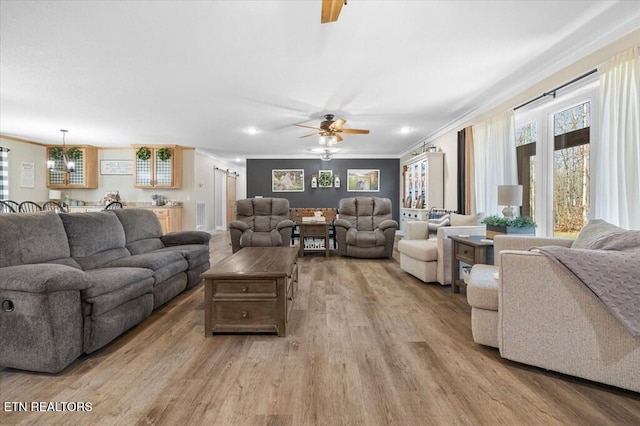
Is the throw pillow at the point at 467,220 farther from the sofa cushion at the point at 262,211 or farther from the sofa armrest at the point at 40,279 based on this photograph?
the sofa armrest at the point at 40,279

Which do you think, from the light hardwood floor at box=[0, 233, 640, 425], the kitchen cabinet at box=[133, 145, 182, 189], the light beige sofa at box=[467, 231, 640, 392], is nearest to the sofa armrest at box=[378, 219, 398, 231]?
the light hardwood floor at box=[0, 233, 640, 425]

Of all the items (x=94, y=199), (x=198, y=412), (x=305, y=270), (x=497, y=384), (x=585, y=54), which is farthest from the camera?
(x=94, y=199)

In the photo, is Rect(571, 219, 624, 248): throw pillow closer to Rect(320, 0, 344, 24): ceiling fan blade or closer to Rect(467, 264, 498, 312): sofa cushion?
Rect(467, 264, 498, 312): sofa cushion

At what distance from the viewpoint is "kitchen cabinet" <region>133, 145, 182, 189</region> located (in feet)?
23.9

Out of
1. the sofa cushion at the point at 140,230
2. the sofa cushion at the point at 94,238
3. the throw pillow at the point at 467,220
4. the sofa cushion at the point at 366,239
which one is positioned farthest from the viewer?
the sofa cushion at the point at 366,239

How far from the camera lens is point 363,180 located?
8656mm

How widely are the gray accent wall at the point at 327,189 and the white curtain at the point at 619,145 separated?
238 inches

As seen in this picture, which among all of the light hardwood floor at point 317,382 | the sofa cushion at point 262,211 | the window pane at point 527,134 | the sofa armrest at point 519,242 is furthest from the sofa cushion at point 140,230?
the window pane at point 527,134

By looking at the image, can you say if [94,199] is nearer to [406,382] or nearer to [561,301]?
[406,382]

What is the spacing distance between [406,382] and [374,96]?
346cm

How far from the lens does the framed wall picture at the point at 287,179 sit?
28.3 ft

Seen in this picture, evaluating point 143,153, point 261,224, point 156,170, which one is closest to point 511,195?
point 261,224

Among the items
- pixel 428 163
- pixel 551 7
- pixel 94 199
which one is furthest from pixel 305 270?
pixel 94 199

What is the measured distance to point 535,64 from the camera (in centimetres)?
310
